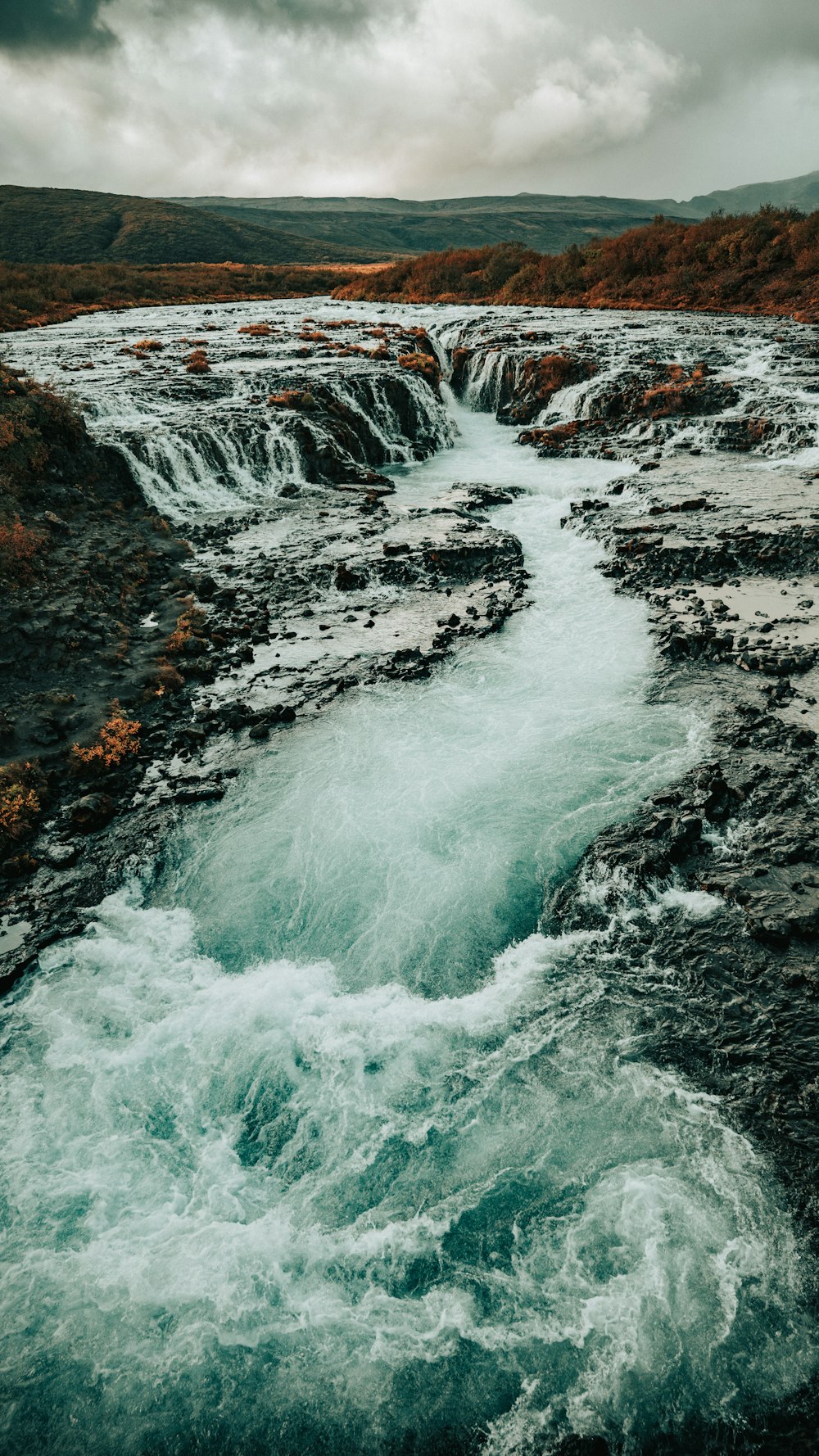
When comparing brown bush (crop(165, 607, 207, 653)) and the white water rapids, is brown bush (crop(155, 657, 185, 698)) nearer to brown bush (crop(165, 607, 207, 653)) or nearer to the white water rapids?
brown bush (crop(165, 607, 207, 653))

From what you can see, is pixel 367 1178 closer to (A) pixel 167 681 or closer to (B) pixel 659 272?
(A) pixel 167 681

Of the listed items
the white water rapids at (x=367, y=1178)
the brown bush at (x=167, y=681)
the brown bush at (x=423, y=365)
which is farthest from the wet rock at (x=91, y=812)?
the brown bush at (x=423, y=365)

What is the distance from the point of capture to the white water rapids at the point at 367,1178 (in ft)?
22.3

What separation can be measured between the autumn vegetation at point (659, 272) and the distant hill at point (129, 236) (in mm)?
92319

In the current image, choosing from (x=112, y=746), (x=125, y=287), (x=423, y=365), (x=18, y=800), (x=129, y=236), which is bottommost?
(x=18, y=800)

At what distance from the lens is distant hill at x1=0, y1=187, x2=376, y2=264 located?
489 feet

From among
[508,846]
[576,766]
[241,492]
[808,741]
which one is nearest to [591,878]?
[508,846]

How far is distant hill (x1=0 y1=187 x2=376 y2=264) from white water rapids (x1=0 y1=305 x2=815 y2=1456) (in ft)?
555

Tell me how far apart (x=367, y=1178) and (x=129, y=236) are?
204m

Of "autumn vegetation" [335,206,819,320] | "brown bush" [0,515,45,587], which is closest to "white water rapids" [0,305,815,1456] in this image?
"brown bush" [0,515,45,587]

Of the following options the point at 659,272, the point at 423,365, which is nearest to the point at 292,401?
the point at 423,365

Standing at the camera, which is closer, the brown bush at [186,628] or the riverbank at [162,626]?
the riverbank at [162,626]

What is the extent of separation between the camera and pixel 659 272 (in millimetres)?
65688

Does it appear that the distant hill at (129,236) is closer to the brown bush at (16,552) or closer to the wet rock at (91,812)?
the brown bush at (16,552)
